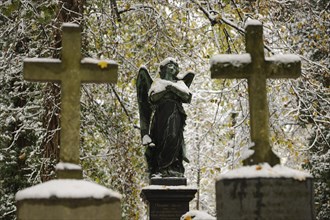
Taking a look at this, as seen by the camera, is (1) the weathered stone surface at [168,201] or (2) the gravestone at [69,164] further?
(1) the weathered stone surface at [168,201]

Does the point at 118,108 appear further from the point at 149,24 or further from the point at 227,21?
the point at 227,21

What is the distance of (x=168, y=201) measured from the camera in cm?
787

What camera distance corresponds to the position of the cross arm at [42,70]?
3750 mm

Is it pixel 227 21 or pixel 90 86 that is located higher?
pixel 227 21

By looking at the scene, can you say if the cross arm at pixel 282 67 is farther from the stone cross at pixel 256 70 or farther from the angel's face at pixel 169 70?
the angel's face at pixel 169 70

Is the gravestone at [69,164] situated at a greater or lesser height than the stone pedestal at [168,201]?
greater

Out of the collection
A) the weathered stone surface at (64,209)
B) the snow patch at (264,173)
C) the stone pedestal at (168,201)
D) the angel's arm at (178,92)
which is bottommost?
the stone pedestal at (168,201)

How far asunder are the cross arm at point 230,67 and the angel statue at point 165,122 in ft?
13.4

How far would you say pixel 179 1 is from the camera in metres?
9.61

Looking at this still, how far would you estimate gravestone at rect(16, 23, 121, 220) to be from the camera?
10.5 feet

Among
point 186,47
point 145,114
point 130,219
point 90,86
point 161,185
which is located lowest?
point 130,219

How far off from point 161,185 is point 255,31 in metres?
4.37

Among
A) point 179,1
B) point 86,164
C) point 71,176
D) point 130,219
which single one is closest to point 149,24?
point 179,1

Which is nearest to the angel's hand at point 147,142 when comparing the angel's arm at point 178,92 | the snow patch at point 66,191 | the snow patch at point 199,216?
the angel's arm at point 178,92
